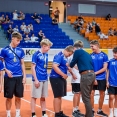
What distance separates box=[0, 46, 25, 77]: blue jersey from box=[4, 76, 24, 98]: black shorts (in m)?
0.12

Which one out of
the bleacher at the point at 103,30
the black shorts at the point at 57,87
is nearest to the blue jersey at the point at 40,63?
the black shorts at the point at 57,87

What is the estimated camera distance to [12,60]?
7027 millimetres

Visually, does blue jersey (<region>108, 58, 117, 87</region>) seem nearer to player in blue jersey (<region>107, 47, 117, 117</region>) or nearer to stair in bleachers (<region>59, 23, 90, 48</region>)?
player in blue jersey (<region>107, 47, 117, 117</region>)

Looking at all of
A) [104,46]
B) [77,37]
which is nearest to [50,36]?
[77,37]

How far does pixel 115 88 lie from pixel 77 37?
19126 mm

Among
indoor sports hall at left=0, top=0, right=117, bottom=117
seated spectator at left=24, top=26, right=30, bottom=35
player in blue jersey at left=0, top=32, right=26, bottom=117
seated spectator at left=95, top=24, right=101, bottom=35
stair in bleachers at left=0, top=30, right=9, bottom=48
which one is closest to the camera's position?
player in blue jersey at left=0, top=32, right=26, bottom=117

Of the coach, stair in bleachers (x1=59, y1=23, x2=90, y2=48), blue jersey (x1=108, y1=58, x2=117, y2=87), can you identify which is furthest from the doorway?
the coach

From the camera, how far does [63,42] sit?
942 inches

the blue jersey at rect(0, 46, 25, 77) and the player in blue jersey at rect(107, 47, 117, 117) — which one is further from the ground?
the blue jersey at rect(0, 46, 25, 77)

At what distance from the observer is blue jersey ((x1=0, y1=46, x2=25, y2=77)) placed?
698 centimetres

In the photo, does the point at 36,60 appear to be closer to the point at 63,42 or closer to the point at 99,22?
the point at 63,42

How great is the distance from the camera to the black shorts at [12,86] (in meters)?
7.01

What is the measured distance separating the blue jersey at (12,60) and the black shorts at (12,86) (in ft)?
0.40

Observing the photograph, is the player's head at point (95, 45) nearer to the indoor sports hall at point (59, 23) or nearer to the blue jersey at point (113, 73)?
the blue jersey at point (113, 73)
